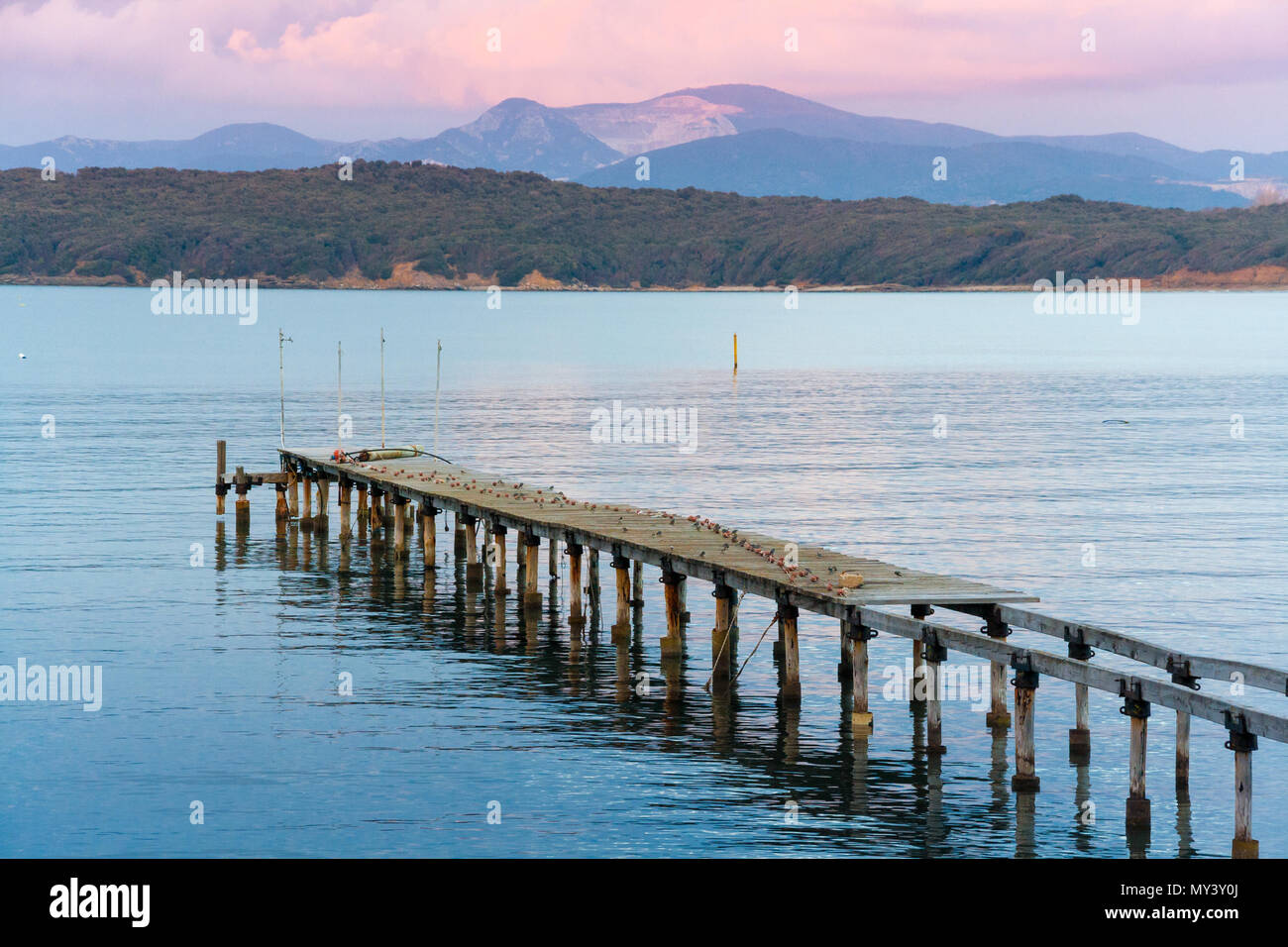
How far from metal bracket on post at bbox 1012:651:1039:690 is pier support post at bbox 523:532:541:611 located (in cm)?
1387

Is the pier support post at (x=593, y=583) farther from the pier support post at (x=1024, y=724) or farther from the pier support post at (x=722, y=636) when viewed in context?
the pier support post at (x=1024, y=724)

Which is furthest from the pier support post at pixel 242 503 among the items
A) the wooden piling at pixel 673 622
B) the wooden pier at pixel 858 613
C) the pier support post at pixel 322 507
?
the wooden piling at pixel 673 622

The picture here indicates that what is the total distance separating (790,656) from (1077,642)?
4.74m

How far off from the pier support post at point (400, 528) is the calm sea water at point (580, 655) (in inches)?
35.8

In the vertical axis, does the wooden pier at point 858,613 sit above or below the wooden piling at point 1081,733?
above

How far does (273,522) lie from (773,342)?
13044 centimetres

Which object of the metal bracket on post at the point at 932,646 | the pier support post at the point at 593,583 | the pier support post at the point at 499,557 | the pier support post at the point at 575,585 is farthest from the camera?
the pier support post at the point at 499,557

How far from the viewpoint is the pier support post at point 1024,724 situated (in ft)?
72.1

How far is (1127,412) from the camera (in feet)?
294

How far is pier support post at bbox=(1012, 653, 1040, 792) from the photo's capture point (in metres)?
22.0

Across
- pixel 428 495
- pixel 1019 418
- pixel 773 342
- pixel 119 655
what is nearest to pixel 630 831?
pixel 119 655

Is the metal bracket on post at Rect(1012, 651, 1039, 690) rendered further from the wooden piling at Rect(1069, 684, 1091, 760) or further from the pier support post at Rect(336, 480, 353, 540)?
the pier support post at Rect(336, 480, 353, 540)

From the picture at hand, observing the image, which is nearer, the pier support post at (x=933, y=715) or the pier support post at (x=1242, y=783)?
the pier support post at (x=1242, y=783)

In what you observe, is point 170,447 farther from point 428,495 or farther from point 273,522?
point 428,495
